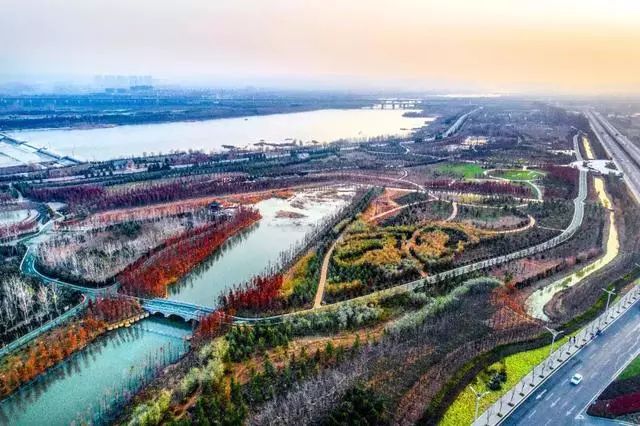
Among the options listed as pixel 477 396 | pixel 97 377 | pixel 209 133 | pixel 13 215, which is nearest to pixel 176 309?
pixel 97 377

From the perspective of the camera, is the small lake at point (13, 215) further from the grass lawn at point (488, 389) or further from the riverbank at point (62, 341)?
the grass lawn at point (488, 389)

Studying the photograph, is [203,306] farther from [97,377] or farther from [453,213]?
[453,213]

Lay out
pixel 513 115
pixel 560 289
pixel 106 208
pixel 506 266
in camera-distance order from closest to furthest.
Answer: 1. pixel 560 289
2. pixel 506 266
3. pixel 106 208
4. pixel 513 115

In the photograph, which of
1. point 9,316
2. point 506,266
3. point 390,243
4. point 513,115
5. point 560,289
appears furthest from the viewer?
point 513,115

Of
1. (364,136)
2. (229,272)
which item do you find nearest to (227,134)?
(364,136)

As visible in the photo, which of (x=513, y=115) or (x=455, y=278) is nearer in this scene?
(x=455, y=278)

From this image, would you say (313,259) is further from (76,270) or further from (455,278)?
(76,270)
